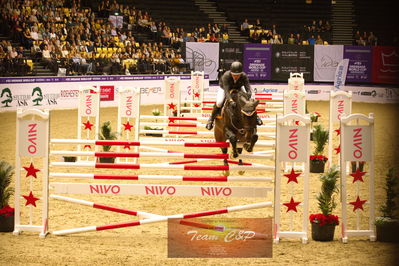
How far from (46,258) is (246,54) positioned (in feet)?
86.7

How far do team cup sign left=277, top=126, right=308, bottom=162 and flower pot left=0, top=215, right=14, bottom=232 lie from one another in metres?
3.74

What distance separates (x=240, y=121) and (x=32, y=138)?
350 centimetres

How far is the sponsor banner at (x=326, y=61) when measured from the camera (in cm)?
3266

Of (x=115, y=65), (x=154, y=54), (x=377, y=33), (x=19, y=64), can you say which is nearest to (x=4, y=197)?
(x=19, y=64)

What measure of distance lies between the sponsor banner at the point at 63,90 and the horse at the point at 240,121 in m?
10.6

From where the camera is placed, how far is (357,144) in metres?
8.73

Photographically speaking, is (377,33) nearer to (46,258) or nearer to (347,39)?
(347,39)

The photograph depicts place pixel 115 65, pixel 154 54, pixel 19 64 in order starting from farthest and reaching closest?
pixel 154 54 < pixel 115 65 < pixel 19 64

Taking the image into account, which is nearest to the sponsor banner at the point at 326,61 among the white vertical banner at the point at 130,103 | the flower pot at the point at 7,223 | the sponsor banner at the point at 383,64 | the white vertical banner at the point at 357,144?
the sponsor banner at the point at 383,64

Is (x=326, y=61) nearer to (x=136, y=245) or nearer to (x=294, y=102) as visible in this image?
(x=294, y=102)

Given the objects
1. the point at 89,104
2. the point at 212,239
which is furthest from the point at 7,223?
the point at 89,104

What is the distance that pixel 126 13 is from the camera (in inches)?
1271

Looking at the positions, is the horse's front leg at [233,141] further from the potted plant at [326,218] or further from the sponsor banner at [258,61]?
the sponsor banner at [258,61]

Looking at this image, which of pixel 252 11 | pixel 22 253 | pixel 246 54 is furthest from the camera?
pixel 252 11
